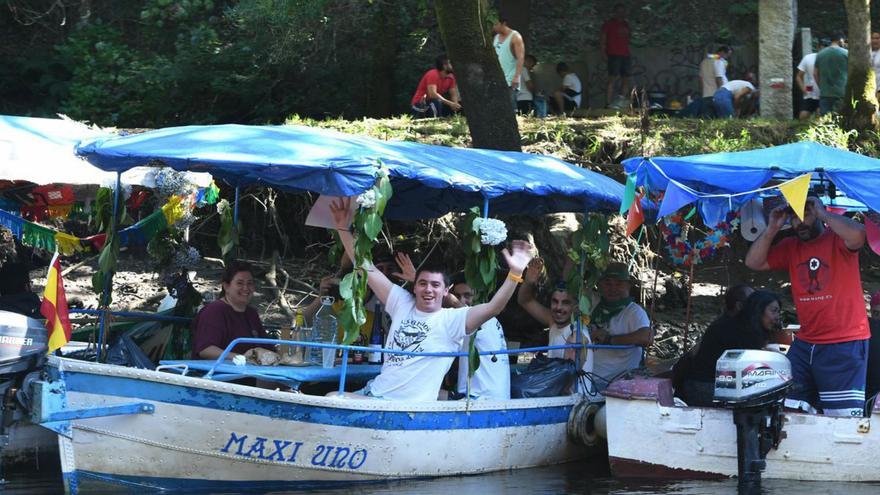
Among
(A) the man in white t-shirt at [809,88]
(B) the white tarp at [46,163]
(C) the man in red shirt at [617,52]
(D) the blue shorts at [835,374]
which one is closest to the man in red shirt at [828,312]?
(D) the blue shorts at [835,374]

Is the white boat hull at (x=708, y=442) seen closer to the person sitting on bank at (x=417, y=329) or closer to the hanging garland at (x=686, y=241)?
the person sitting on bank at (x=417, y=329)

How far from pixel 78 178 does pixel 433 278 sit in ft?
10.6

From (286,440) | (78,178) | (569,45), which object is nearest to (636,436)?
(286,440)

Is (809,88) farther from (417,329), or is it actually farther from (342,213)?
(342,213)

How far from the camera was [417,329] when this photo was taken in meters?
8.75

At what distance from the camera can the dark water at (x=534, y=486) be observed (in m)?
8.62

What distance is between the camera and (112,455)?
7996mm

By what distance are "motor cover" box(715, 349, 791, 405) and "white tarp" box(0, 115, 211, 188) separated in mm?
4158

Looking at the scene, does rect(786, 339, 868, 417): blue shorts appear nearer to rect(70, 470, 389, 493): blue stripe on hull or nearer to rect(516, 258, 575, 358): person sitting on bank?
rect(516, 258, 575, 358): person sitting on bank

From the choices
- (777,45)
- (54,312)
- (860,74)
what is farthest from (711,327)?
(777,45)

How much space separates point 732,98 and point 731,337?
31.9 ft

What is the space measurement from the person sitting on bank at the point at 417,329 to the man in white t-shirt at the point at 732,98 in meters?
9.83

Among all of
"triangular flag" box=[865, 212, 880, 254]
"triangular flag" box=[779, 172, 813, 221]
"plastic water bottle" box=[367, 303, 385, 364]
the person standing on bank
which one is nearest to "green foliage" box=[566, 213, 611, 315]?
"plastic water bottle" box=[367, 303, 385, 364]

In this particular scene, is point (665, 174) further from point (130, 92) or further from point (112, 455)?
point (130, 92)
